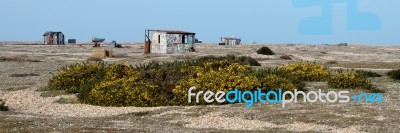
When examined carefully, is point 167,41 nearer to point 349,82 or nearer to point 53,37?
point 349,82

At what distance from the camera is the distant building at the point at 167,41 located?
66312 millimetres

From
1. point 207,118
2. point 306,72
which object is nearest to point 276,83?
point 306,72

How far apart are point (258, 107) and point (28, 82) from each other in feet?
53.3

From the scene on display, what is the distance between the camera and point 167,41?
66.3 meters

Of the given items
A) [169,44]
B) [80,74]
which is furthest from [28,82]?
[169,44]

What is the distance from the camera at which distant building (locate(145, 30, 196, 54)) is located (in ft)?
218

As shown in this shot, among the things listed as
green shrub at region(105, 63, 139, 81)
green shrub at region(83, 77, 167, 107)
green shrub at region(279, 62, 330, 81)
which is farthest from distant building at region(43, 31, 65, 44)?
green shrub at region(83, 77, 167, 107)

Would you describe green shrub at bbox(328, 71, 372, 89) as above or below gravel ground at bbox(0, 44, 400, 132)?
above

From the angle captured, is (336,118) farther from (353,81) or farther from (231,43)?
(231,43)

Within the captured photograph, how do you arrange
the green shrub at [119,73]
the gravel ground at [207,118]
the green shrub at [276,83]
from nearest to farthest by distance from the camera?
the gravel ground at [207,118] → the green shrub at [276,83] → the green shrub at [119,73]

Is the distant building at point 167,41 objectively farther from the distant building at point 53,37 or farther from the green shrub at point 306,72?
the distant building at point 53,37

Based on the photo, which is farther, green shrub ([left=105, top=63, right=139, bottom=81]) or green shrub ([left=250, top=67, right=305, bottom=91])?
green shrub ([left=105, top=63, right=139, bottom=81])

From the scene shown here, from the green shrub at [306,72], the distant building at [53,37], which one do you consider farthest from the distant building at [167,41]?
the distant building at [53,37]

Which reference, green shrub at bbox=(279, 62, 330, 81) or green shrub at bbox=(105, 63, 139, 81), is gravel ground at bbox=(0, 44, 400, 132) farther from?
green shrub at bbox=(279, 62, 330, 81)
